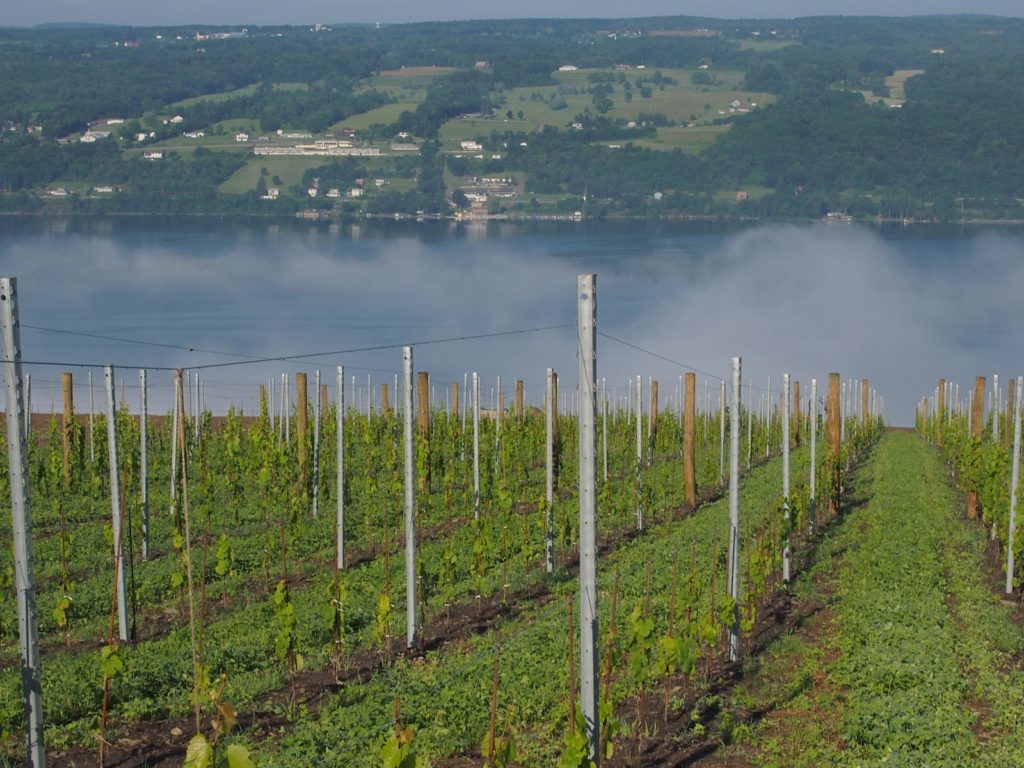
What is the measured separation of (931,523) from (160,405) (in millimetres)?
28919

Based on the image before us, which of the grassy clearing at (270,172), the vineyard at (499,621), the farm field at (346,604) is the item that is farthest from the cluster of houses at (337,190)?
the vineyard at (499,621)

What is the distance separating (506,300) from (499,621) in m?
83.9

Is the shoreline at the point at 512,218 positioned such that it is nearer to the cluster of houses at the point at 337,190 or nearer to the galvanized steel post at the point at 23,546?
the cluster of houses at the point at 337,190

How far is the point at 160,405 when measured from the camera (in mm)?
43969

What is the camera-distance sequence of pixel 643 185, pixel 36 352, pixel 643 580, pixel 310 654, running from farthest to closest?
pixel 643 185
pixel 36 352
pixel 643 580
pixel 310 654

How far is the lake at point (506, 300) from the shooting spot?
6412cm

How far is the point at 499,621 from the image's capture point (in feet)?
45.2

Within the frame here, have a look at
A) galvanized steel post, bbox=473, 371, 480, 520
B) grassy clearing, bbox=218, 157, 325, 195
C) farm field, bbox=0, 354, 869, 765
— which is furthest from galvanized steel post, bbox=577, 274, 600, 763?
grassy clearing, bbox=218, 157, 325, 195

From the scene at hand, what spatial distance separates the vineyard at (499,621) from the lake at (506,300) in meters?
10.3

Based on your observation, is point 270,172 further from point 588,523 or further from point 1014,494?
point 588,523

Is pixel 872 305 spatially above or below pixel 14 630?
below

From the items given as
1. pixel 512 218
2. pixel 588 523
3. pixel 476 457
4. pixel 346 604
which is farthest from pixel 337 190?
pixel 588 523

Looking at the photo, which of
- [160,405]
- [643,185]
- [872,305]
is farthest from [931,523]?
[643,185]

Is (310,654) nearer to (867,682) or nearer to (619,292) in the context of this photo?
(867,682)
